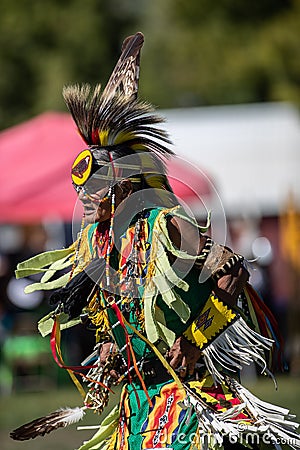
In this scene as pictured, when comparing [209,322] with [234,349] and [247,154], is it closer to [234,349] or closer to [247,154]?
[234,349]

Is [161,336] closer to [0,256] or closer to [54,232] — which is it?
[0,256]

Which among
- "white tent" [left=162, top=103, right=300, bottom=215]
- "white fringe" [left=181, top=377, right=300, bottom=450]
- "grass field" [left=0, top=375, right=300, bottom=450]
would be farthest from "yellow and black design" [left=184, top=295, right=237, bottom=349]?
"white tent" [left=162, top=103, right=300, bottom=215]

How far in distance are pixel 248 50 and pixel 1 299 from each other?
18634 mm

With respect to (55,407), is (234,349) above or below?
above

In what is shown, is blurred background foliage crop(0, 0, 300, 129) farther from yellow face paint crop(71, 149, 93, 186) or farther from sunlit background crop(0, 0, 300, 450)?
yellow face paint crop(71, 149, 93, 186)

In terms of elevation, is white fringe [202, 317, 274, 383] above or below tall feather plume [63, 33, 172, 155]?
below

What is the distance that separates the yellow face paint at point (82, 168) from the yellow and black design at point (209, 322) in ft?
2.11

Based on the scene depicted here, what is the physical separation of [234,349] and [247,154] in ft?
47.7

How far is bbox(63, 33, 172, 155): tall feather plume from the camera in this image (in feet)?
12.8

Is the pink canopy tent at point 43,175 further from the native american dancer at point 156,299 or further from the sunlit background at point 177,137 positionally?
the native american dancer at point 156,299

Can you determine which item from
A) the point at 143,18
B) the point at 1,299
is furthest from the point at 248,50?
the point at 1,299

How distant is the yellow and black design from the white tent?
43.9ft

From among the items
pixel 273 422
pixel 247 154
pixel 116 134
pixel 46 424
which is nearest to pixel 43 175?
pixel 46 424

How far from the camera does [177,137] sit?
15.8ft
